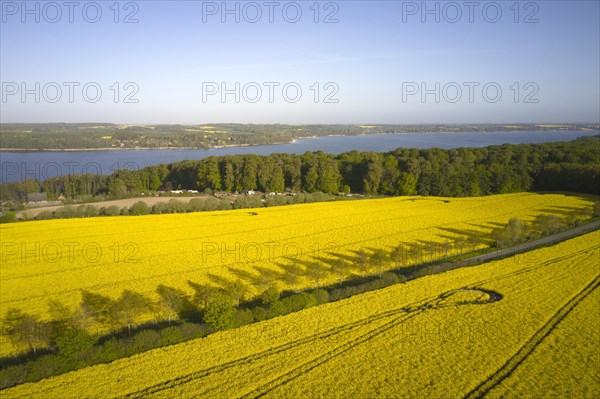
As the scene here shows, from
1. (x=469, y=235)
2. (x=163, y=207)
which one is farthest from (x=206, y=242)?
(x=469, y=235)

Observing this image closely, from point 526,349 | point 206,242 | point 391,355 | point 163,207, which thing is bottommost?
point 526,349

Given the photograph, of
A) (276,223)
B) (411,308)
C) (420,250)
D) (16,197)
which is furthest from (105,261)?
(16,197)

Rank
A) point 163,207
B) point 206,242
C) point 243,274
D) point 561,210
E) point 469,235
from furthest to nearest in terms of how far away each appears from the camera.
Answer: point 163,207
point 561,210
point 469,235
point 206,242
point 243,274

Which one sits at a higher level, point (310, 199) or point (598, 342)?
point (310, 199)

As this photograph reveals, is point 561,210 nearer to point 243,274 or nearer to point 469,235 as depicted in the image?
point 469,235

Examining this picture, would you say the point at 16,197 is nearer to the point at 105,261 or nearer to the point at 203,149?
the point at 105,261

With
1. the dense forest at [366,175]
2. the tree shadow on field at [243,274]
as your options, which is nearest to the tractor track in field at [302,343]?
the tree shadow on field at [243,274]

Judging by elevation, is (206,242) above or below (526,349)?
above
